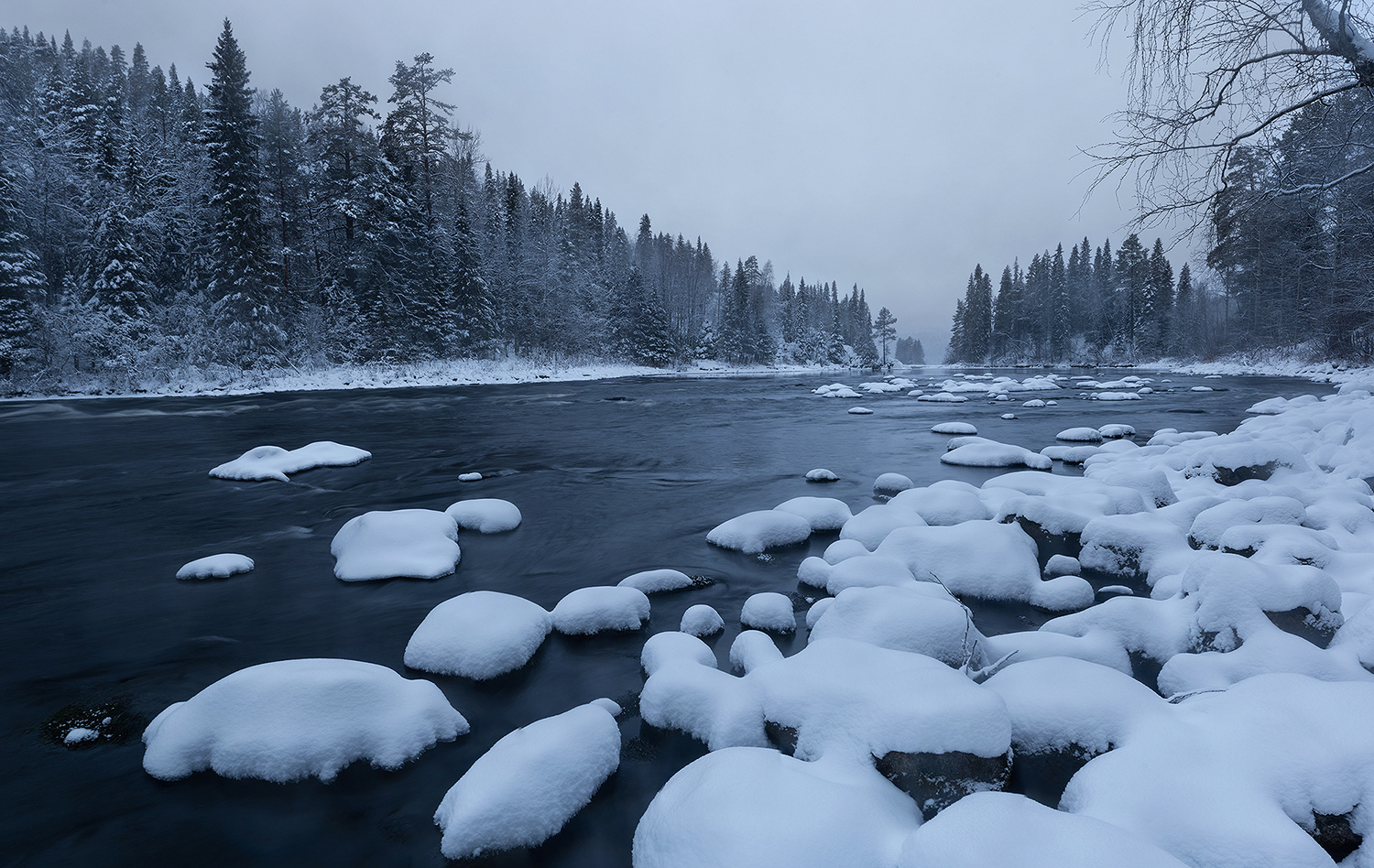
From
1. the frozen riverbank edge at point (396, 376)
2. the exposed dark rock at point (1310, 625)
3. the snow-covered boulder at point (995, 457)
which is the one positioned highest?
the frozen riverbank edge at point (396, 376)

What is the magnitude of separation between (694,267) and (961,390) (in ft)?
172

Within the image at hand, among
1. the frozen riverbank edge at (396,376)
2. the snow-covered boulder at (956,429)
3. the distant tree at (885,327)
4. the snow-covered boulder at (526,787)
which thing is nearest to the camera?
the snow-covered boulder at (526,787)

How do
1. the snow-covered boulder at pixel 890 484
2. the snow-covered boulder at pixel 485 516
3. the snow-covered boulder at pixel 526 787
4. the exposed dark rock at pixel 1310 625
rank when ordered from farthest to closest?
the snow-covered boulder at pixel 890 484 → the snow-covered boulder at pixel 485 516 → the exposed dark rock at pixel 1310 625 → the snow-covered boulder at pixel 526 787

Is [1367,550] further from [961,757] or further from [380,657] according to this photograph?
[380,657]

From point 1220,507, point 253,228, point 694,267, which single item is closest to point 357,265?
point 253,228

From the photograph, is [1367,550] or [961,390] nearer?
[1367,550]

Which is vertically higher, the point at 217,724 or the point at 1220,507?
the point at 1220,507

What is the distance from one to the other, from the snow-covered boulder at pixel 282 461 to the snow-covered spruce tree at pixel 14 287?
48.6ft

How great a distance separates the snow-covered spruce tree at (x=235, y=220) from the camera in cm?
2270

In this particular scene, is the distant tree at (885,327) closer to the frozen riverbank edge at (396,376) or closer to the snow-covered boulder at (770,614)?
the frozen riverbank edge at (396,376)

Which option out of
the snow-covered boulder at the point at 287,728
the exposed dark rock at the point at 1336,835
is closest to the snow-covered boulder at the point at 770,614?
the snow-covered boulder at the point at 287,728

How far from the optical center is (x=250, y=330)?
2319 centimetres

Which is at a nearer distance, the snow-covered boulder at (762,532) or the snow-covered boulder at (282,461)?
the snow-covered boulder at (762,532)

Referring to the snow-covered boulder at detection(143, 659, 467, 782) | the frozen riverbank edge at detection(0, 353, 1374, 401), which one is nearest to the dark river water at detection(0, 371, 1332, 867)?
the snow-covered boulder at detection(143, 659, 467, 782)
